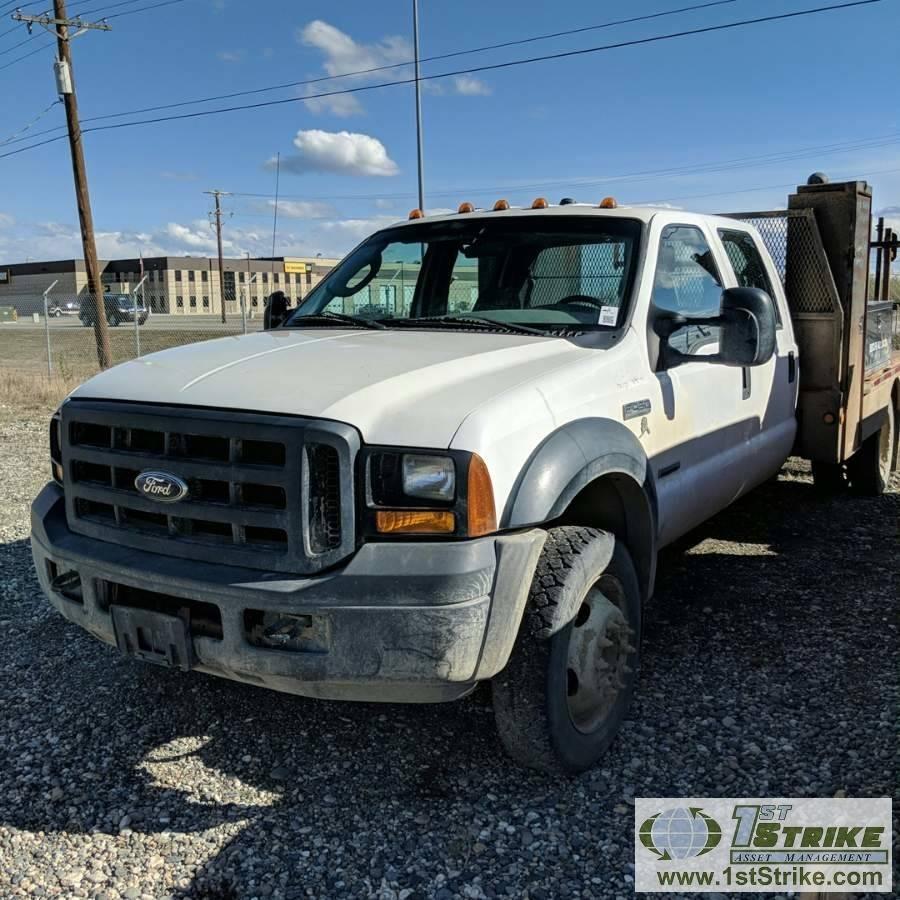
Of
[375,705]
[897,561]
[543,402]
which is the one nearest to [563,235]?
[543,402]

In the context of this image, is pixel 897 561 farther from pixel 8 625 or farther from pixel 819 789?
Result: pixel 8 625

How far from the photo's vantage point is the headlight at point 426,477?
2.60m

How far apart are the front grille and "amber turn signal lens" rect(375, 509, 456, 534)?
0.33 feet

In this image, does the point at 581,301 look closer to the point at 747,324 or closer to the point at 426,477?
the point at 747,324

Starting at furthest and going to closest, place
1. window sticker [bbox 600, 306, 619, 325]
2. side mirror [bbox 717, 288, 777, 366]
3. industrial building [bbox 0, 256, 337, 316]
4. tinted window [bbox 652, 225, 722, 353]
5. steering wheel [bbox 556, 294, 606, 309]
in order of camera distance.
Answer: industrial building [bbox 0, 256, 337, 316]
tinted window [bbox 652, 225, 722, 353]
steering wheel [bbox 556, 294, 606, 309]
window sticker [bbox 600, 306, 619, 325]
side mirror [bbox 717, 288, 777, 366]

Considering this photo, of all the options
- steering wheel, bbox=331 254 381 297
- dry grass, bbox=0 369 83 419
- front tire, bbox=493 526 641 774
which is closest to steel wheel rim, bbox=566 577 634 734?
front tire, bbox=493 526 641 774

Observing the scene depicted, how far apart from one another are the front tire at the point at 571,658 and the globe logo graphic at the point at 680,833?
1.04 ft

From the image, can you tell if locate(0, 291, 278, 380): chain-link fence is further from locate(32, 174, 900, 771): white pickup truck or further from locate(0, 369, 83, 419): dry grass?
locate(32, 174, 900, 771): white pickup truck

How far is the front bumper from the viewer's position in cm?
254

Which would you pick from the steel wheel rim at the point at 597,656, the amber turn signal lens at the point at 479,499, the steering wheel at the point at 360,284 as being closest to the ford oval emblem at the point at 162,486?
the amber turn signal lens at the point at 479,499

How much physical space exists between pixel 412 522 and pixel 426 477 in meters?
0.14

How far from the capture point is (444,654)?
2555 millimetres

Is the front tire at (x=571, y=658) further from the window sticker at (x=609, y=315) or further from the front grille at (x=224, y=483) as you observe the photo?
the window sticker at (x=609, y=315)

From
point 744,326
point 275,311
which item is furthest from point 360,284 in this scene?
point 744,326
